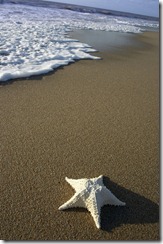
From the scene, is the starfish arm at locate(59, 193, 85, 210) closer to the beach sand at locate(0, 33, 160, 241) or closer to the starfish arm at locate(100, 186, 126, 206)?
the beach sand at locate(0, 33, 160, 241)

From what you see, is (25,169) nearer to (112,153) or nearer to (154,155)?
(112,153)

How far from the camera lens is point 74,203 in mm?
2242

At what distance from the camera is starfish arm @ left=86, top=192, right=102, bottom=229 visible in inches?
84.5

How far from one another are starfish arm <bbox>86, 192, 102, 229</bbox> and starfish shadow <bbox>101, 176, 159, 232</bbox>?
0.08 metres

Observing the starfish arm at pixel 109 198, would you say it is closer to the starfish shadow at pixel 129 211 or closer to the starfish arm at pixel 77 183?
the starfish shadow at pixel 129 211

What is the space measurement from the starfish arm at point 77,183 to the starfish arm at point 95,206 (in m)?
0.13

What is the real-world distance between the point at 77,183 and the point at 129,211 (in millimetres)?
502

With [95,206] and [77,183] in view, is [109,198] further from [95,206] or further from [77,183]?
[77,183]

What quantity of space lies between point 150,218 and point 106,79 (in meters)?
3.44

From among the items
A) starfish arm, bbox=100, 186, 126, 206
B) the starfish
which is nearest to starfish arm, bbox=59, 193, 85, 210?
the starfish

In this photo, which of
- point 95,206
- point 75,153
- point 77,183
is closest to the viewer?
point 95,206

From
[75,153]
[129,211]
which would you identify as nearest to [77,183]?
[129,211]

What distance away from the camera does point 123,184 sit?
2621mm

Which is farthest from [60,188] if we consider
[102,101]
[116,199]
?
[102,101]
